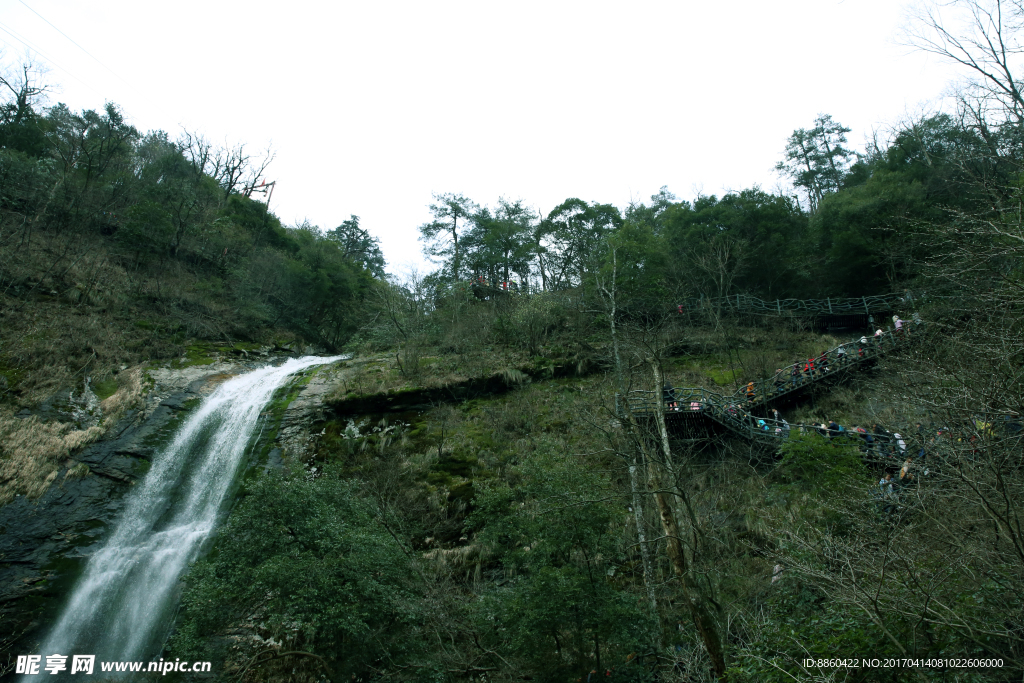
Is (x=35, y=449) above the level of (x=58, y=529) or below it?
above

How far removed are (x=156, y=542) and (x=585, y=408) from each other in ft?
39.6

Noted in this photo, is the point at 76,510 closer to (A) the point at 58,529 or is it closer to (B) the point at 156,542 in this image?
(A) the point at 58,529

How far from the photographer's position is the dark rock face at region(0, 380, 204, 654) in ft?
34.6

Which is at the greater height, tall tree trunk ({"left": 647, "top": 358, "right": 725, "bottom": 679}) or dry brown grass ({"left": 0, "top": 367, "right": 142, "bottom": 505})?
dry brown grass ({"left": 0, "top": 367, "right": 142, "bottom": 505})

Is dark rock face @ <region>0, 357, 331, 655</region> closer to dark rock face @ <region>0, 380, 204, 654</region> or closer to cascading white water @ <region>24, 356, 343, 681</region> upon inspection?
dark rock face @ <region>0, 380, 204, 654</region>

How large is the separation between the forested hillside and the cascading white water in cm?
112

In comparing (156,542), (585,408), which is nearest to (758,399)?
(585,408)

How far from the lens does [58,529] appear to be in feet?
39.8

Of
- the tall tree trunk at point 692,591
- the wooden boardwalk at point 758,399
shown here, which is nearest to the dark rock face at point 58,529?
the tall tree trunk at point 692,591

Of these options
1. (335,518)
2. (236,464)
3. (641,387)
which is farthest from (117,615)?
(641,387)

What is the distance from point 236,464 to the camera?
15125mm

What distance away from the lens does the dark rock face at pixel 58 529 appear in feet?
34.6

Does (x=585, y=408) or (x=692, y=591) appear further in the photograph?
(x=585, y=408)

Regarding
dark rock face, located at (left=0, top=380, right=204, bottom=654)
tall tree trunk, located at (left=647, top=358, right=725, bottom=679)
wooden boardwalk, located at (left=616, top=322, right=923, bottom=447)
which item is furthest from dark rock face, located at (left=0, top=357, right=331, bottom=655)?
tall tree trunk, located at (left=647, top=358, right=725, bottom=679)
